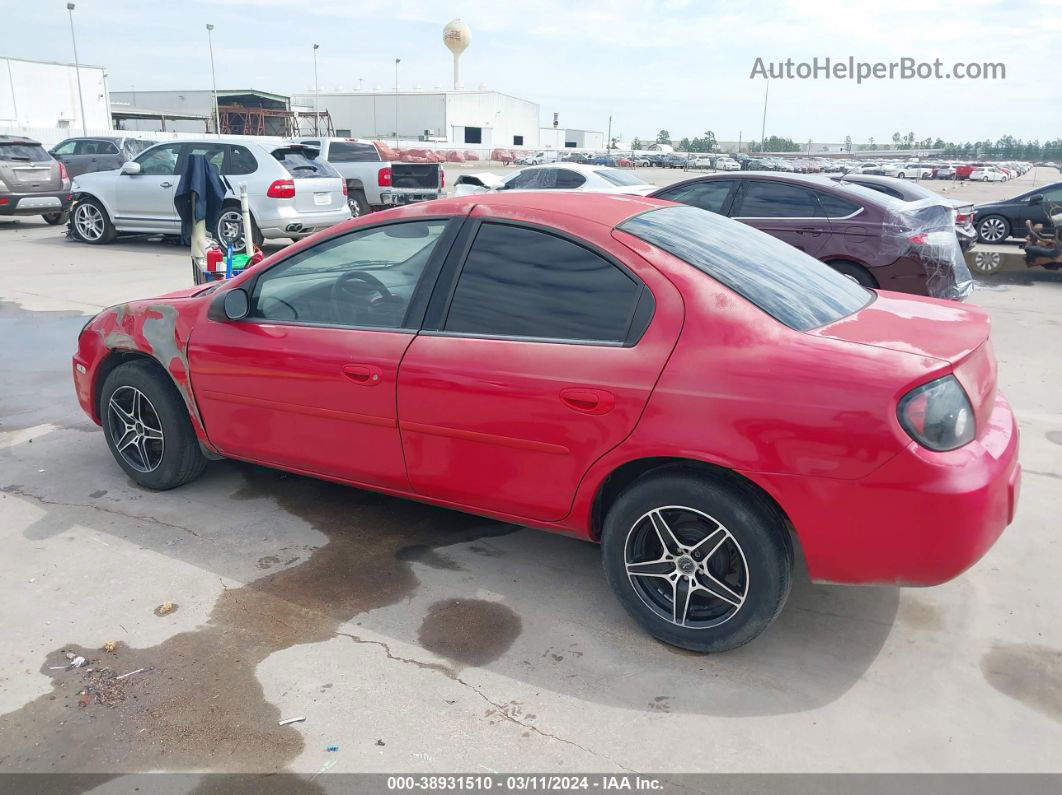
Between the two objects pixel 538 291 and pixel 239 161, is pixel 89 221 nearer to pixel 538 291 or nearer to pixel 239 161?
pixel 239 161

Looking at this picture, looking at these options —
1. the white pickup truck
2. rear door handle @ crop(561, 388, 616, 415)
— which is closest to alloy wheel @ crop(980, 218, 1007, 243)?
the white pickup truck

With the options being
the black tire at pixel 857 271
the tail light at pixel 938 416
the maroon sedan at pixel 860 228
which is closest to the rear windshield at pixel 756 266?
the tail light at pixel 938 416

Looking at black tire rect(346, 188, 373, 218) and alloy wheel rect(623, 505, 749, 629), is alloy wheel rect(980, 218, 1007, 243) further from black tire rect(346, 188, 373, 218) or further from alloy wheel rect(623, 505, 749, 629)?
alloy wheel rect(623, 505, 749, 629)

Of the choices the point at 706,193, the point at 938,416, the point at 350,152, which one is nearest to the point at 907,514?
the point at 938,416

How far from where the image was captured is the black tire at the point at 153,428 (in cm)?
435

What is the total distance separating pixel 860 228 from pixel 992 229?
880 centimetres

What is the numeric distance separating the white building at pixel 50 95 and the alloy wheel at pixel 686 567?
58.7 metres

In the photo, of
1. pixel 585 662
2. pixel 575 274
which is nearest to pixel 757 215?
pixel 575 274

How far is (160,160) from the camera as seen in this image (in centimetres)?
1319

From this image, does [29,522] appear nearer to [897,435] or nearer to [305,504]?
[305,504]

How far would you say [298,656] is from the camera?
10.3ft

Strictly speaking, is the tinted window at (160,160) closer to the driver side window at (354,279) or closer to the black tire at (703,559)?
the driver side window at (354,279)

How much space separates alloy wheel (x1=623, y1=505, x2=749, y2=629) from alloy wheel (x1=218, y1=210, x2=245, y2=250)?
10.2 meters

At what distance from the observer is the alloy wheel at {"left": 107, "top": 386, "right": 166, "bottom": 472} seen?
4.46 metres
